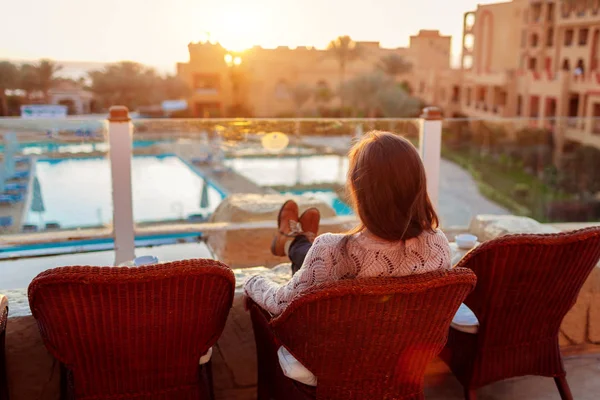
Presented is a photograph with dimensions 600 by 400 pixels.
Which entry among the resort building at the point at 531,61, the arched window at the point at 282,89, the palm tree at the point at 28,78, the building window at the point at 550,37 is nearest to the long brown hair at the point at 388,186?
the resort building at the point at 531,61

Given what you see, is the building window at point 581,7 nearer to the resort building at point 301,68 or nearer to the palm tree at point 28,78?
the resort building at point 301,68

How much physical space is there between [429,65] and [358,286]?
35.6 meters

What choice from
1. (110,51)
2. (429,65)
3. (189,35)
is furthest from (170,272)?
(429,65)

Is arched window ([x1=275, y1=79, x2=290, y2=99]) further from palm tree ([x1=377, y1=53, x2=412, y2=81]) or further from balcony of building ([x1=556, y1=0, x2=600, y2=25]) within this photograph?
balcony of building ([x1=556, y1=0, x2=600, y2=25])

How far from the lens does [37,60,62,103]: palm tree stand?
28.2 meters

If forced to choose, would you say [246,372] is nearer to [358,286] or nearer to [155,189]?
[358,286]

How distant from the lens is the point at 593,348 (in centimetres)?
283

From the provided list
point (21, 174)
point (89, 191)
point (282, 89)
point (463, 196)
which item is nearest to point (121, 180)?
point (21, 174)

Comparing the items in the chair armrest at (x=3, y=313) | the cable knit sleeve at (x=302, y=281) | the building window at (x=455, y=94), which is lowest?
the chair armrest at (x=3, y=313)

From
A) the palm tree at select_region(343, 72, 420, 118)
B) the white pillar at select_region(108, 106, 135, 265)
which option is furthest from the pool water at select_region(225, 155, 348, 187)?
the palm tree at select_region(343, 72, 420, 118)

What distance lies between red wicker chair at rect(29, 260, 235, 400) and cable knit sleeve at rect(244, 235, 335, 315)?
0.16 meters

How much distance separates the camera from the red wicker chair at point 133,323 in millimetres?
1504

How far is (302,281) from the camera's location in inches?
67.8

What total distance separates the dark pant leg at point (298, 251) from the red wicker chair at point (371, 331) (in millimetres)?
664
